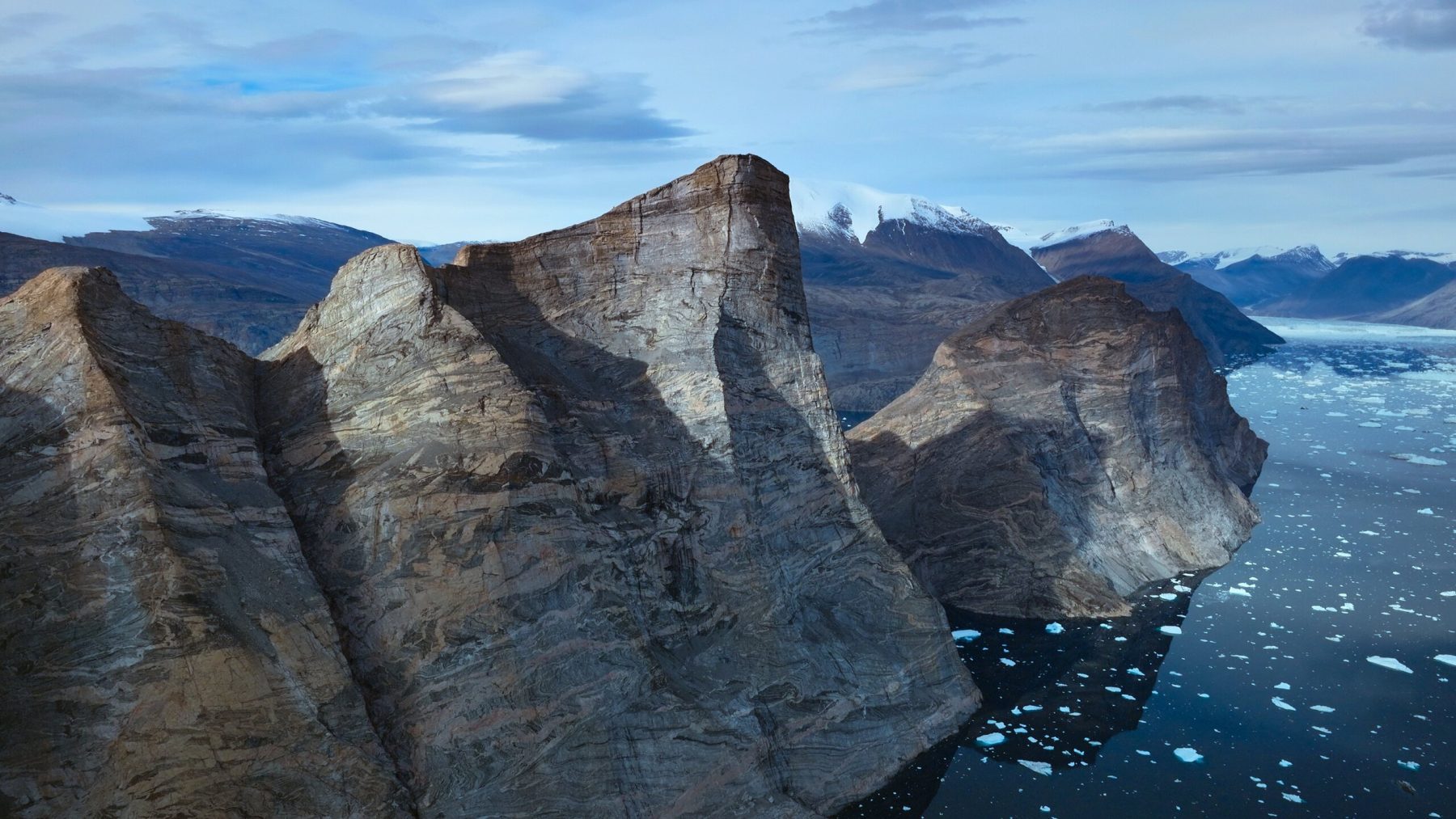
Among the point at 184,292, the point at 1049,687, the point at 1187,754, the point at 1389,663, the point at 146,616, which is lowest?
the point at 1389,663

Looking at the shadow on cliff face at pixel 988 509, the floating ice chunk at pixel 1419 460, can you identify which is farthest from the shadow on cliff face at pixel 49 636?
the floating ice chunk at pixel 1419 460

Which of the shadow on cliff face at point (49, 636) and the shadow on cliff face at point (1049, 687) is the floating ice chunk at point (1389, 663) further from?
the shadow on cliff face at point (49, 636)

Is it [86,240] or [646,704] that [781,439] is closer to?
[646,704]

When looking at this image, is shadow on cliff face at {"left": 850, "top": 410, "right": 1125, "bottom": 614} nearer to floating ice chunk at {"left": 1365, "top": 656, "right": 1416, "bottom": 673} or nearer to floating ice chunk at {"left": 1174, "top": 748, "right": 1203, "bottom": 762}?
floating ice chunk at {"left": 1365, "top": 656, "right": 1416, "bottom": 673}

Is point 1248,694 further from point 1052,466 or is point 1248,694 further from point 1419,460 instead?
point 1419,460

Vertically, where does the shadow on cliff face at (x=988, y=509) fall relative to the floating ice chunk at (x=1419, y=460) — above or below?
above

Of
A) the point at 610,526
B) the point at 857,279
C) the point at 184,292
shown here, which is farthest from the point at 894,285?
the point at 610,526
